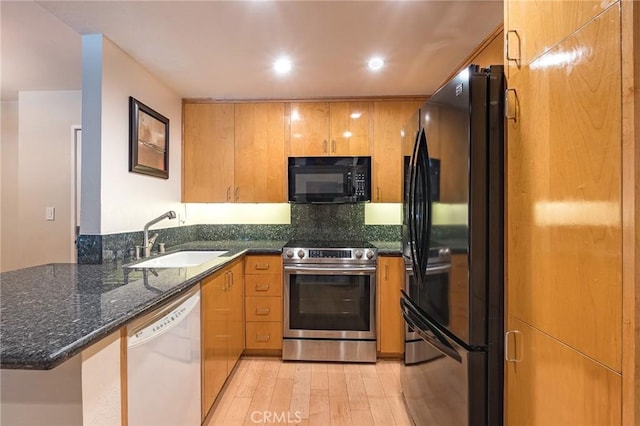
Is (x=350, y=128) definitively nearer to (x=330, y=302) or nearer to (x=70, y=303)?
(x=330, y=302)

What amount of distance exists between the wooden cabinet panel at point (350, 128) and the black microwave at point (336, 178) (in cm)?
18

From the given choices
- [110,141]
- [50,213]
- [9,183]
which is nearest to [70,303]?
[110,141]

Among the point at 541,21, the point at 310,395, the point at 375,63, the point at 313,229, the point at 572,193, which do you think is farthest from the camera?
the point at 313,229

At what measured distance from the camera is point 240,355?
Answer: 8.56 ft

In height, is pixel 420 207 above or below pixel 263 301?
above

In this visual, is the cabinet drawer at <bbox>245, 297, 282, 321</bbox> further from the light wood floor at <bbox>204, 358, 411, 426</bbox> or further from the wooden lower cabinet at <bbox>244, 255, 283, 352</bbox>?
the light wood floor at <bbox>204, 358, 411, 426</bbox>

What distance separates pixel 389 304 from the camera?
2.59 m

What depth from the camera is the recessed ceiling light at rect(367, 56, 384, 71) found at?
7.19 feet

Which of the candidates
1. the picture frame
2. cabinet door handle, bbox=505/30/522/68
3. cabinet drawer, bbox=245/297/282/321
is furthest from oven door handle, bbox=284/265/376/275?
cabinet door handle, bbox=505/30/522/68

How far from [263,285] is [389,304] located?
3.57 feet

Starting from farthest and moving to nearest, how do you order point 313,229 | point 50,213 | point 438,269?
point 313,229 → point 50,213 → point 438,269

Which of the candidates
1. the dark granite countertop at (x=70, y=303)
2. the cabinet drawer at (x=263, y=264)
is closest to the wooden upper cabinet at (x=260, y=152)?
the cabinet drawer at (x=263, y=264)

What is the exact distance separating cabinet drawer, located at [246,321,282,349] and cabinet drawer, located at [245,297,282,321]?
72 mm

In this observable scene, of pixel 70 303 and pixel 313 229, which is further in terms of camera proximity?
pixel 313 229
